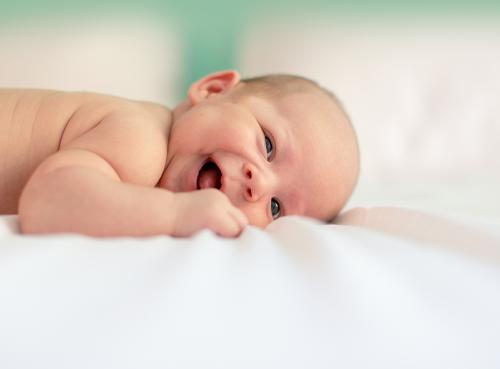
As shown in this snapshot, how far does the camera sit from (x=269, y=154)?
1.07 meters

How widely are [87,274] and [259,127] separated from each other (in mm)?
609

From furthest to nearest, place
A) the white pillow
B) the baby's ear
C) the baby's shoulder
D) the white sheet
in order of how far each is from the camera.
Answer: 1. the white pillow
2. the baby's ear
3. the baby's shoulder
4. the white sheet

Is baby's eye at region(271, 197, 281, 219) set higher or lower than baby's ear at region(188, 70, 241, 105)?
lower

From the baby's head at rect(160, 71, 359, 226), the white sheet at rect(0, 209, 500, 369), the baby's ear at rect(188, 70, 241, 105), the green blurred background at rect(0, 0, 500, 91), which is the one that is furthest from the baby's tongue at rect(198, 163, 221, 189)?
the green blurred background at rect(0, 0, 500, 91)

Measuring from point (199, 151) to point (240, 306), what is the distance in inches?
22.5

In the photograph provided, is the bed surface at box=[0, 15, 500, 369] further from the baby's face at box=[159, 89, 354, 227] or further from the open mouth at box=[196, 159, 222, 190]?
the open mouth at box=[196, 159, 222, 190]

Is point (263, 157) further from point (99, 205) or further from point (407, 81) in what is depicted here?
point (407, 81)

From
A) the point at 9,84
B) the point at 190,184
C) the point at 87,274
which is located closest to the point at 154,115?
the point at 190,184

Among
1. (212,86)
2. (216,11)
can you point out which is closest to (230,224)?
(212,86)

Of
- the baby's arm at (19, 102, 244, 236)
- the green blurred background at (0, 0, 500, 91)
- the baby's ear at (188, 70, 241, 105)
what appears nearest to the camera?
the baby's arm at (19, 102, 244, 236)

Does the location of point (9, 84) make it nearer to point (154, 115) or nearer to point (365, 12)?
point (154, 115)

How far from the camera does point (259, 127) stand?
1087 millimetres

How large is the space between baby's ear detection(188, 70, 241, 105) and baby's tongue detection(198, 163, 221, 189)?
21cm

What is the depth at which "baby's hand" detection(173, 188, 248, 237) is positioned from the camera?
0.76 m
